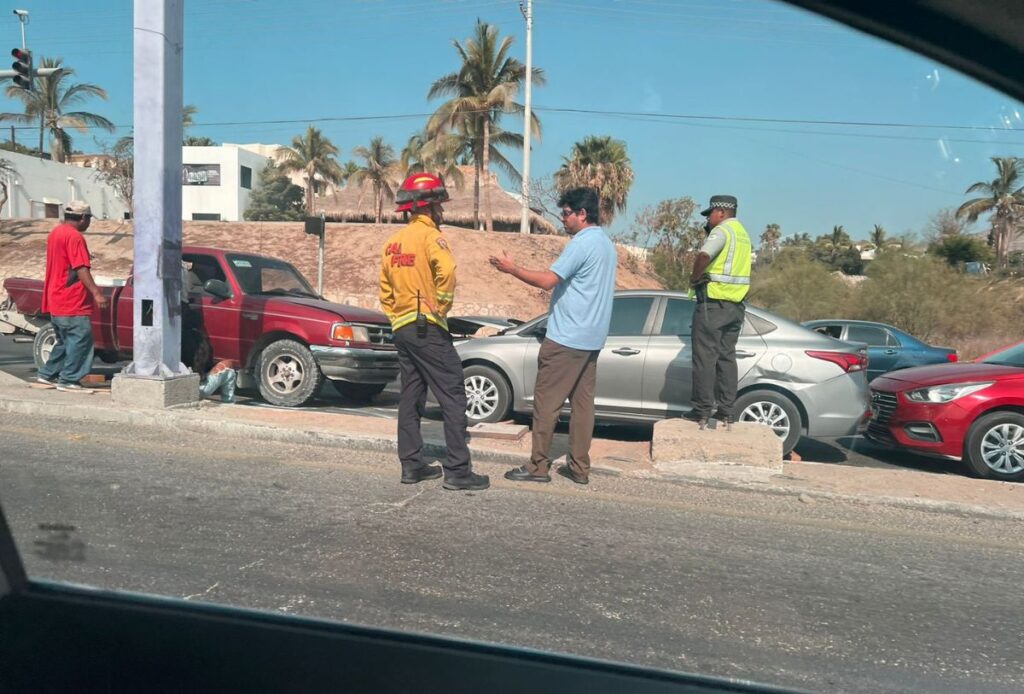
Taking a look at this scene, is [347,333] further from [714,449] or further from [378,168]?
[378,168]

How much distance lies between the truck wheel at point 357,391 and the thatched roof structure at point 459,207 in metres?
27.0

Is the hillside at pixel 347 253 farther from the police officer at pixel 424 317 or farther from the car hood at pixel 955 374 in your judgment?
the police officer at pixel 424 317

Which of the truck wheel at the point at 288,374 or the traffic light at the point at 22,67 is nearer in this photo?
the truck wheel at the point at 288,374

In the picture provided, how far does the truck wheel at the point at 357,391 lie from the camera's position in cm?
995

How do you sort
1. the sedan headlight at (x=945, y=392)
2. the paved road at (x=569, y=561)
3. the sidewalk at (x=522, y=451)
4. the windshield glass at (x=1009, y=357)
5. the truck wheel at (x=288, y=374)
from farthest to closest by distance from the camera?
the truck wheel at (x=288, y=374) < the windshield glass at (x=1009, y=357) < the sedan headlight at (x=945, y=392) < the sidewalk at (x=522, y=451) < the paved road at (x=569, y=561)

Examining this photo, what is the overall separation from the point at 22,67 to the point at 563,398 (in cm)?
1157

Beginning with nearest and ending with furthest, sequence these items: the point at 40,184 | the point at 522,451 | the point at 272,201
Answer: the point at 522,451 < the point at 40,184 < the point at 272,201

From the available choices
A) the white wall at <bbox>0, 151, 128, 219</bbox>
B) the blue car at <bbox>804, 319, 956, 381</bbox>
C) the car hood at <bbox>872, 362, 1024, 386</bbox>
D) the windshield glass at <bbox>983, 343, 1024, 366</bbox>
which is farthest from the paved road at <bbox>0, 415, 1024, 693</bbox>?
the white wall at <bbox>0, 151, 128, 219</bbox>

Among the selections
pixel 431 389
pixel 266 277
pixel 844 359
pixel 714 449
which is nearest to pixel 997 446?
pixel 844 359

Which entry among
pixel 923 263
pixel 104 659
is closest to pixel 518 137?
pixel 923 263

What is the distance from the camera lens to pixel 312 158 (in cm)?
5034

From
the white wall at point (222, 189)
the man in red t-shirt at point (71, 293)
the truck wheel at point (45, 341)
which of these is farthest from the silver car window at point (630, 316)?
the white wall at point (222, 189)

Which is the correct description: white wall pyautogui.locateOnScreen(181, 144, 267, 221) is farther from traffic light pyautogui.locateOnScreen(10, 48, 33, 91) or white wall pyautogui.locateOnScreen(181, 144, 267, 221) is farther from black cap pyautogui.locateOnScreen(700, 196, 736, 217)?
black cap pyautogui.locateOnScreen(700, 196, 736, 217)

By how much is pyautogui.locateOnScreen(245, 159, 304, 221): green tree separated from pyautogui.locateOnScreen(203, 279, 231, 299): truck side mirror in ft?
156
